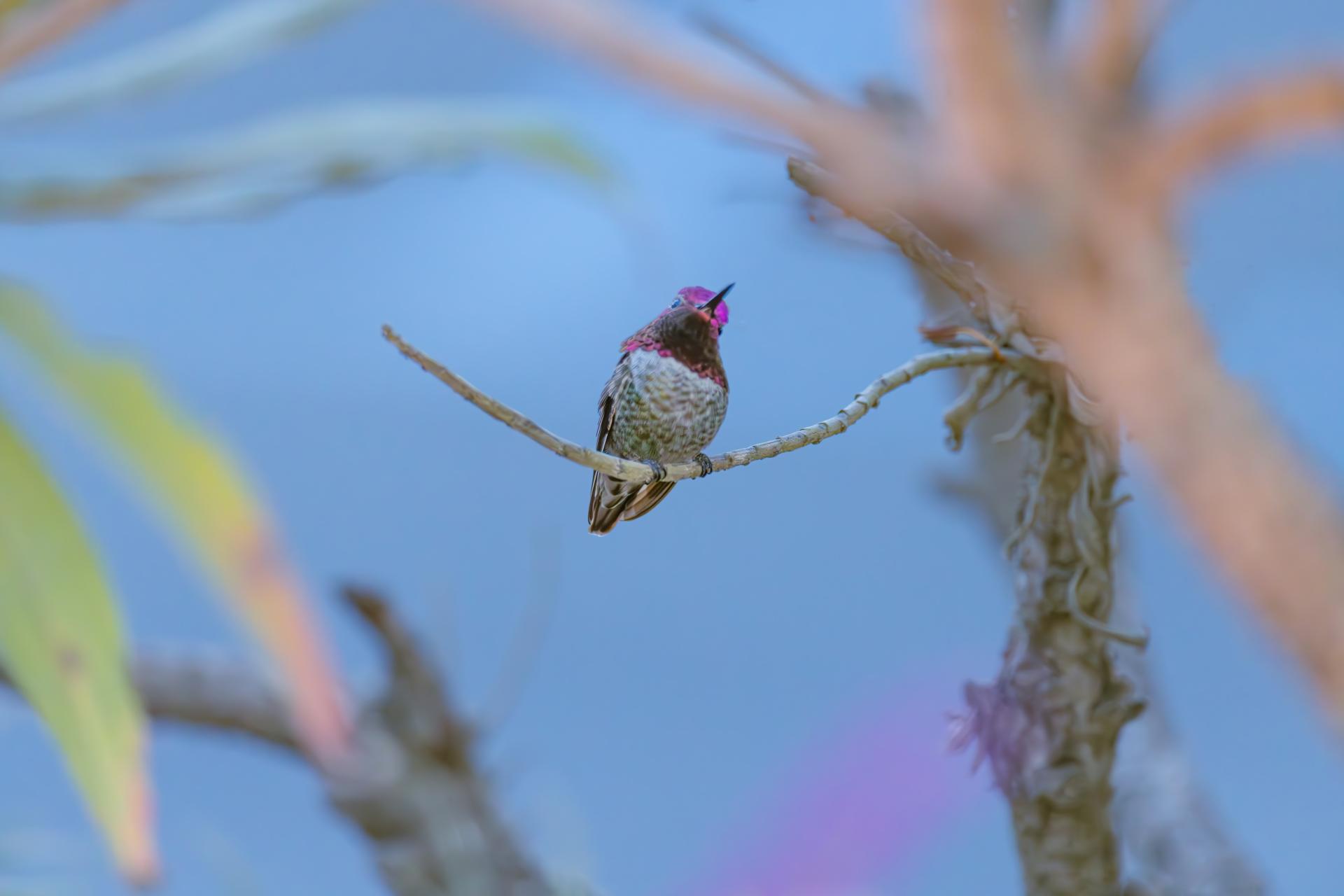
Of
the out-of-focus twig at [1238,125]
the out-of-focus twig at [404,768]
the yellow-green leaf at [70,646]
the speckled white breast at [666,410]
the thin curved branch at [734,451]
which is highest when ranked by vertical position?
the out-of-focus twig at [404,768]

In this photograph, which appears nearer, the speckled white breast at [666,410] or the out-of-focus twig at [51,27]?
the out-of-focus twig at [51,27]

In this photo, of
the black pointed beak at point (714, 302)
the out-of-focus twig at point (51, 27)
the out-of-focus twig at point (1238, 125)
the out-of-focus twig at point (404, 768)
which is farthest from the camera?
the out-of-focus twig at point (404, 768)

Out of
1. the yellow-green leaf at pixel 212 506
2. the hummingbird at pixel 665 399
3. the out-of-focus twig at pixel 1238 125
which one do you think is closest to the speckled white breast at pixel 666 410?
the hummingbird at pixel 665 399

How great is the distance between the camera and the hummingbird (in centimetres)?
109

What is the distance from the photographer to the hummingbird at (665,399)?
3.58 feet

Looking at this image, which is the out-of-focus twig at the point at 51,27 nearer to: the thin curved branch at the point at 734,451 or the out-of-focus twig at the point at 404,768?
the thin curved branch at the point at 734,451

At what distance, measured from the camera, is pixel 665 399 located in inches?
46.5

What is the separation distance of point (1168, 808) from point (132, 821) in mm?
1356

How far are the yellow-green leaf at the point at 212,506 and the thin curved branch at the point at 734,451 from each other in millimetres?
133

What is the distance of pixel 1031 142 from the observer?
307 mm

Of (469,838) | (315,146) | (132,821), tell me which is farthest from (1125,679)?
(469,838)

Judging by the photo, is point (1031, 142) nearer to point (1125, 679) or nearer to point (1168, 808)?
point (1125, 679)

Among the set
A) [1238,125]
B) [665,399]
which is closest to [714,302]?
[665,399]

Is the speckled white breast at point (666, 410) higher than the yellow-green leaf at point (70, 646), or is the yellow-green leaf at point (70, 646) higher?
the speckled white breast at point (666, 410)
